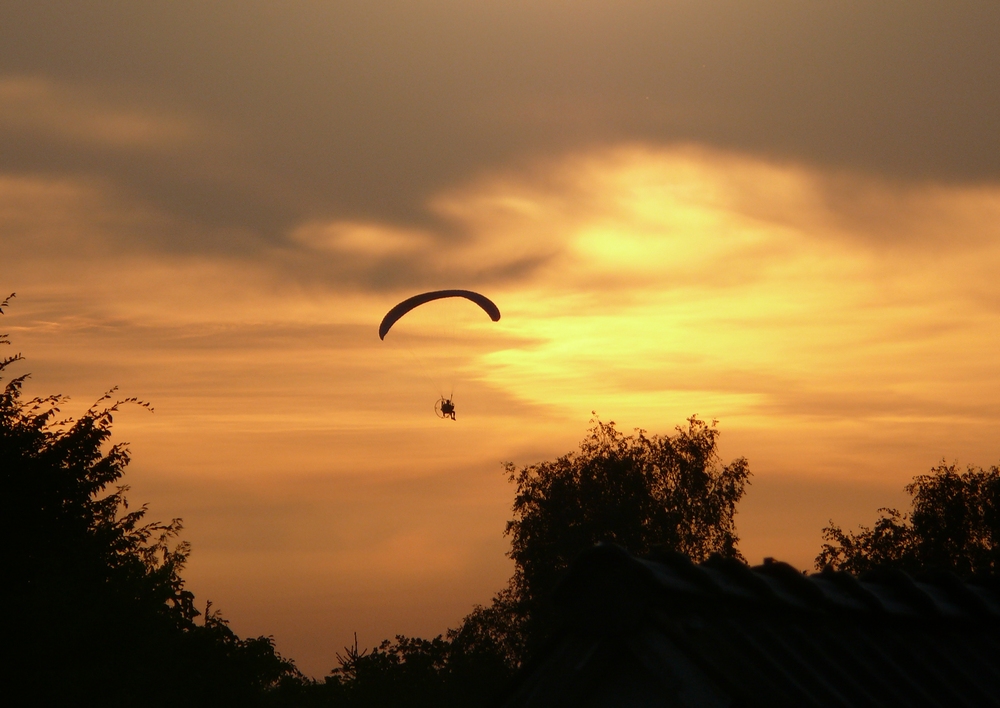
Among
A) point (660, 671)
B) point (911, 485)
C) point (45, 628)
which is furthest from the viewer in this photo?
point (911, 485)

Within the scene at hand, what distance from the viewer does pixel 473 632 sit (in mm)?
66125

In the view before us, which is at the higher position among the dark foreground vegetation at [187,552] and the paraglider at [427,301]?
the paraglider at [427,301]

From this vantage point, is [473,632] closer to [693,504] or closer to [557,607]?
[693,504]

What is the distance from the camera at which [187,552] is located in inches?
2566

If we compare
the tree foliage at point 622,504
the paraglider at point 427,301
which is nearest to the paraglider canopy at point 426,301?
the paraglider at point 427,301

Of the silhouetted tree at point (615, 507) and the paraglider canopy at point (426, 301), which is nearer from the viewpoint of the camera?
the paraglider canopy at point (426, 301)

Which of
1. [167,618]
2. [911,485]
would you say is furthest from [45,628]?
[911,485]

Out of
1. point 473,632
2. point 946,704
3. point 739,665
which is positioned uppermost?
point 739,665

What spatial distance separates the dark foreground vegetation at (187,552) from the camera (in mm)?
30922

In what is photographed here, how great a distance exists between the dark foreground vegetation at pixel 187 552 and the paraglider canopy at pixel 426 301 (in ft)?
33.1

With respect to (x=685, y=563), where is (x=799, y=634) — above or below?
below

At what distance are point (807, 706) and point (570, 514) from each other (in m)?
60.4

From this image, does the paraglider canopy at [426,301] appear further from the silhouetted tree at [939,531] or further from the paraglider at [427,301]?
the silhouetted tree at [939,531]

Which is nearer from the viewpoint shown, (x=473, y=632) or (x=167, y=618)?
(x=167, y=618)
